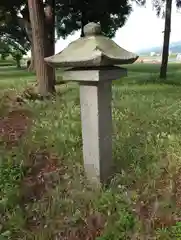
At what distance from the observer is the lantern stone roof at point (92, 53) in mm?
3353

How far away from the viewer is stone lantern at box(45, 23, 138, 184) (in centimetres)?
344

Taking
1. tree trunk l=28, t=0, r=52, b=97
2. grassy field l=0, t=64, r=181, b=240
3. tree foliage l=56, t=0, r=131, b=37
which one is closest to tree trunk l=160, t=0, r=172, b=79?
tree foliage l=56, t=0, r=131, b=37

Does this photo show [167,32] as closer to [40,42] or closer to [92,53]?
[40,42]

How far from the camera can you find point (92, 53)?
337cm

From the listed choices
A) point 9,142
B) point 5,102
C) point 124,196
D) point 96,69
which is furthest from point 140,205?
point 5,102

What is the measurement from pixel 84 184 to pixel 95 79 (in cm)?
121

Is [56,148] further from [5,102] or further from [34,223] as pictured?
[5,102]

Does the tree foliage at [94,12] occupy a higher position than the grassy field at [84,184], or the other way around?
the tree foliage at [94,12]

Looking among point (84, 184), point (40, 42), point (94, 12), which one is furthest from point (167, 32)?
point (84, 184)

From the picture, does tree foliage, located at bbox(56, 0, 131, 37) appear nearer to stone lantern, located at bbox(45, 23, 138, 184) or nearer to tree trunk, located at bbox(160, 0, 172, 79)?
tree trunk, located at bbox(160, 0, 172, 79)

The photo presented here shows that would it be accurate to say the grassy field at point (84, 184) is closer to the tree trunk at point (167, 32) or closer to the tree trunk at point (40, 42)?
the tree trunk at point (40, 42)

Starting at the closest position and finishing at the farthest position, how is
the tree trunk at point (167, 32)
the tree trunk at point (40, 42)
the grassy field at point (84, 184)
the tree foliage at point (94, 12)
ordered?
the grassy field at point (84, 184) → the tree trunk at point (40, 42) → the tree trunk at point (167, 32) → the tree foliage at point (94, 12)

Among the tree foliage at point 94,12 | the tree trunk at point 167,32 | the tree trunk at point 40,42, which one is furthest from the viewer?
the tree foliage at point 94,12

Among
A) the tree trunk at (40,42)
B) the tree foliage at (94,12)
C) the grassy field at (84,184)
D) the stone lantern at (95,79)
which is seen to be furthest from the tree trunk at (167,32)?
the stone lantern at (95,79)
